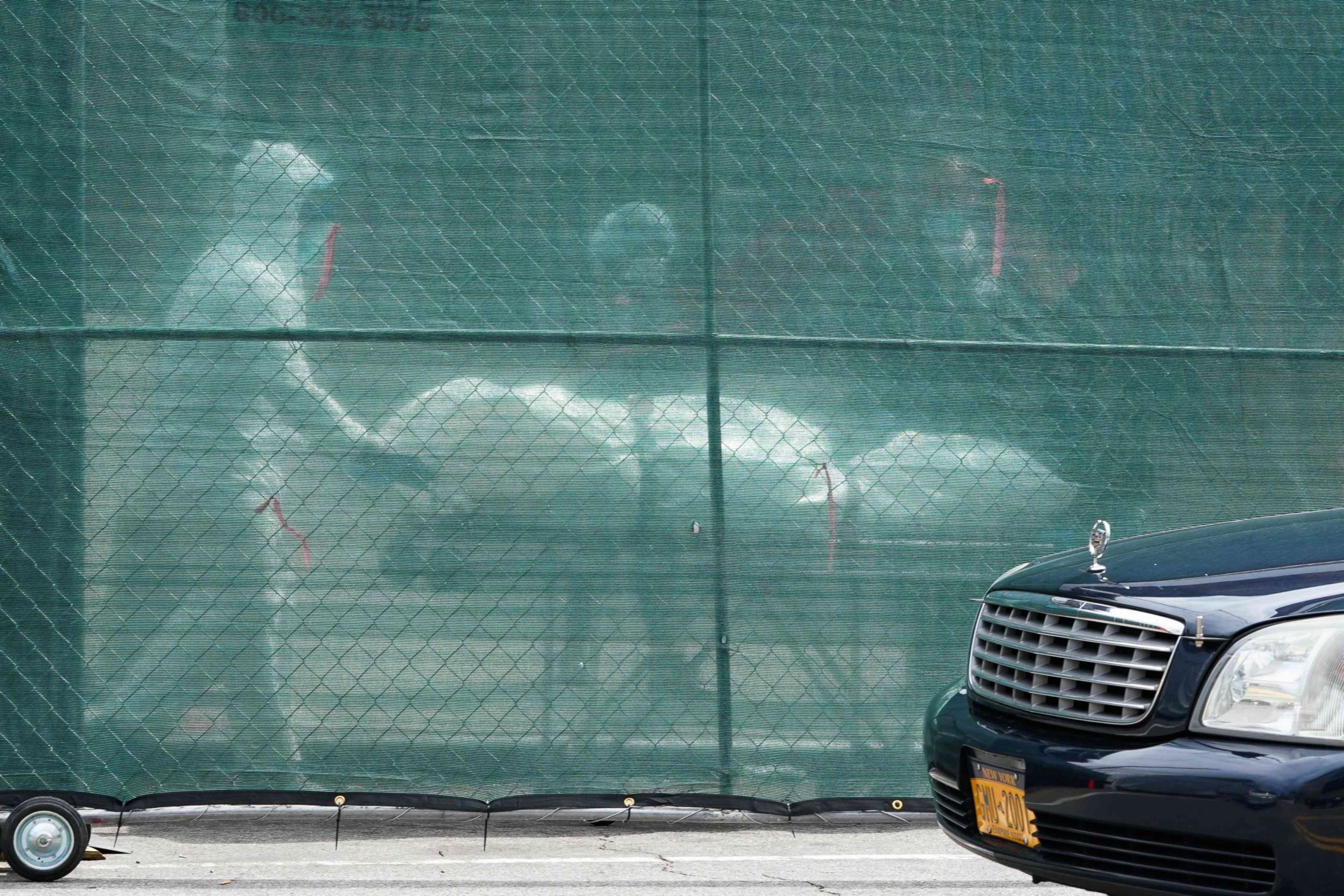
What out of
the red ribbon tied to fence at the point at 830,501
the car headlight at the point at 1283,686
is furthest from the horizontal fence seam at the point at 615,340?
the car headlight at the point at 1283,686

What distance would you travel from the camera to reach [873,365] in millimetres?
5738

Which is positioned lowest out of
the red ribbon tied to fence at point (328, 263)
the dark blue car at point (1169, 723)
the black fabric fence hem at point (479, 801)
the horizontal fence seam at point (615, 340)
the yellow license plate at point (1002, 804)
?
the black fabric fence hem at point (479, 801)

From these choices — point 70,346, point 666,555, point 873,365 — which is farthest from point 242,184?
point 873,365

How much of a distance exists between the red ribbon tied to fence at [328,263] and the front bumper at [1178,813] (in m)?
3.24

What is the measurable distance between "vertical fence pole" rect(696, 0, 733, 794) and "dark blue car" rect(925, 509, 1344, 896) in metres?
1.95

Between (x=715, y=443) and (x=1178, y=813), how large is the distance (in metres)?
2.96

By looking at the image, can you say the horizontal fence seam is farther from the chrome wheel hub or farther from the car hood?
the car hood

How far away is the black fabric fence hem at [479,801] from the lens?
17.4ft

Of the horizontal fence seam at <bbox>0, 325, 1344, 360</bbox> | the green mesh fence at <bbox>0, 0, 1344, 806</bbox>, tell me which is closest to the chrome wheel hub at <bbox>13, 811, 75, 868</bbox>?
the green mesh fence at <bbox>0, 0, 1344, 806</bbox>

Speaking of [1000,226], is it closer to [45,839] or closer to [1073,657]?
[1073,657]

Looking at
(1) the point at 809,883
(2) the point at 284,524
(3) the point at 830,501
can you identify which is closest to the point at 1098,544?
(1) the point at 809,883

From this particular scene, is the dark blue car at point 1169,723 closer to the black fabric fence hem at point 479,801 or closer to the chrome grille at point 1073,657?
the chrome grille at point 1073,657

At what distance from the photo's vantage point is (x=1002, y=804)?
338 centimetres

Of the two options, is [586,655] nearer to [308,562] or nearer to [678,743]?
[678,743]
